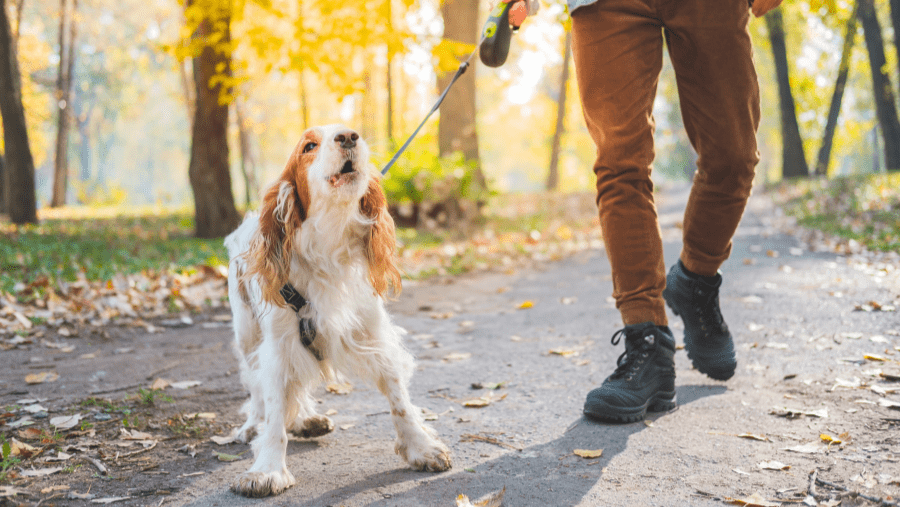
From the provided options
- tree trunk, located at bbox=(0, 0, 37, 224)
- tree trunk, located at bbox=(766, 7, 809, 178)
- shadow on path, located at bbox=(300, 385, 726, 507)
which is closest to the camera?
shadow on path, located at bbox=(300, 385, 726, 507)

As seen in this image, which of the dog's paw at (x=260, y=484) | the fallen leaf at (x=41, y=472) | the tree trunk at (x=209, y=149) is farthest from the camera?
the tree trunk at (x=209, y=149)

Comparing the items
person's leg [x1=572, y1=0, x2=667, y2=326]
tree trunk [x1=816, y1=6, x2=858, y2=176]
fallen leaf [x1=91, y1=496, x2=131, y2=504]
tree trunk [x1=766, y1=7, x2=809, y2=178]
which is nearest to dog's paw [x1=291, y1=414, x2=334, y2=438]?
fallen leaf [x1=91, y1=496, x2=131, y2=504]

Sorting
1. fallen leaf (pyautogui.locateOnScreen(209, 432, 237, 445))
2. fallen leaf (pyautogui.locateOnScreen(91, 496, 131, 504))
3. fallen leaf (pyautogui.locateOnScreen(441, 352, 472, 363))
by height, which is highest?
fallen leaf (pyautogui.locateOnScreen(91, 496, 131, 504))

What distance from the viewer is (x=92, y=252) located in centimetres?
812

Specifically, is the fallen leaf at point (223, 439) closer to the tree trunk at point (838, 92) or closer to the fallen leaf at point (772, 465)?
the fallen leaf at point (772, 465)

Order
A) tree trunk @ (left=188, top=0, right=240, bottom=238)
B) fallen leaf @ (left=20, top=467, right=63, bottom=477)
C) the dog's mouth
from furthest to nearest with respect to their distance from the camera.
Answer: tree trunk @ (left=188, top=0, right=240, bottom=238), the dog's mouth, fallen leaf @ (left=20, top=467, right=63, bottom=477)

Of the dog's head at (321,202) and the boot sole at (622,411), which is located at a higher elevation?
the dog's head at (321,202)

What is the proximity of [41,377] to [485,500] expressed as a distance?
2805mm

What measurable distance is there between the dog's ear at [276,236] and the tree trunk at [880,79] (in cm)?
1800

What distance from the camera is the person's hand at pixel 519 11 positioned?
3.00 metres

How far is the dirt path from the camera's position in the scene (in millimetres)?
2113

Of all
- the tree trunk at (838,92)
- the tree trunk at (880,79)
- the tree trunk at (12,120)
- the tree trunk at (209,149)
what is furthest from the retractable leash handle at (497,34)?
the tree trunk at (838,92)

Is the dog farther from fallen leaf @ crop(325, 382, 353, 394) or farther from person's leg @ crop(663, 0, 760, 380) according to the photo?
person's leg @ crop(663, 0, 760, 380)

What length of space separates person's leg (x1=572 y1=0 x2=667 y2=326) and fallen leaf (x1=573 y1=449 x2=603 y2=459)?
609mm
